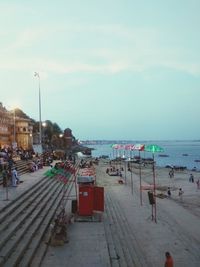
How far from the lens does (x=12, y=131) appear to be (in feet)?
230

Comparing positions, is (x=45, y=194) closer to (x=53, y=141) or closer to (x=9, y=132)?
(x=9, y=132)

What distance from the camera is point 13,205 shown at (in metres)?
20.7

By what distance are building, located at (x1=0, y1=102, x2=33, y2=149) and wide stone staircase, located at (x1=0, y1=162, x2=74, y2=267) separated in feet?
83.1

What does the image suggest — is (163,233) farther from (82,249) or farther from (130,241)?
(82,249)

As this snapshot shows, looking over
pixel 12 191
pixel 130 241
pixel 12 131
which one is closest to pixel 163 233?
pixel 130 241

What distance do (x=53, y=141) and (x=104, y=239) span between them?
109 metres

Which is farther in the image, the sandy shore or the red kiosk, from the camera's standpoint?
the red kiosk

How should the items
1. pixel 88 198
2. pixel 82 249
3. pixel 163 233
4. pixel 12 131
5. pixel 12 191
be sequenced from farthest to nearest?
pixel 12 131 < pixel 12 191 < pixel 88 198 < pixel 163 233 < pixel 82 249

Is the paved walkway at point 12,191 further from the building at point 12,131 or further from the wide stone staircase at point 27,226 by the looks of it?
the building at point 12,131

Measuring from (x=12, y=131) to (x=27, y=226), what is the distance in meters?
54.0

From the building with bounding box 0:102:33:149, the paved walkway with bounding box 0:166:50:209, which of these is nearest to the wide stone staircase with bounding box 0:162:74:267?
the paved walkway with bounding box 0:166:50:209

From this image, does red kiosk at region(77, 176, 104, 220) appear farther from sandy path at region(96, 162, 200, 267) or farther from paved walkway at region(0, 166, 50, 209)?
paved walkway at region(0, 166, 50, 209)

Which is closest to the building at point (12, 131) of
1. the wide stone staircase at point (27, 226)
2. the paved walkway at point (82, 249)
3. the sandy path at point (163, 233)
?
the sandy path at point (163, 233)

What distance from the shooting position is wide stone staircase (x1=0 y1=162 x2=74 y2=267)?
14.0 m
